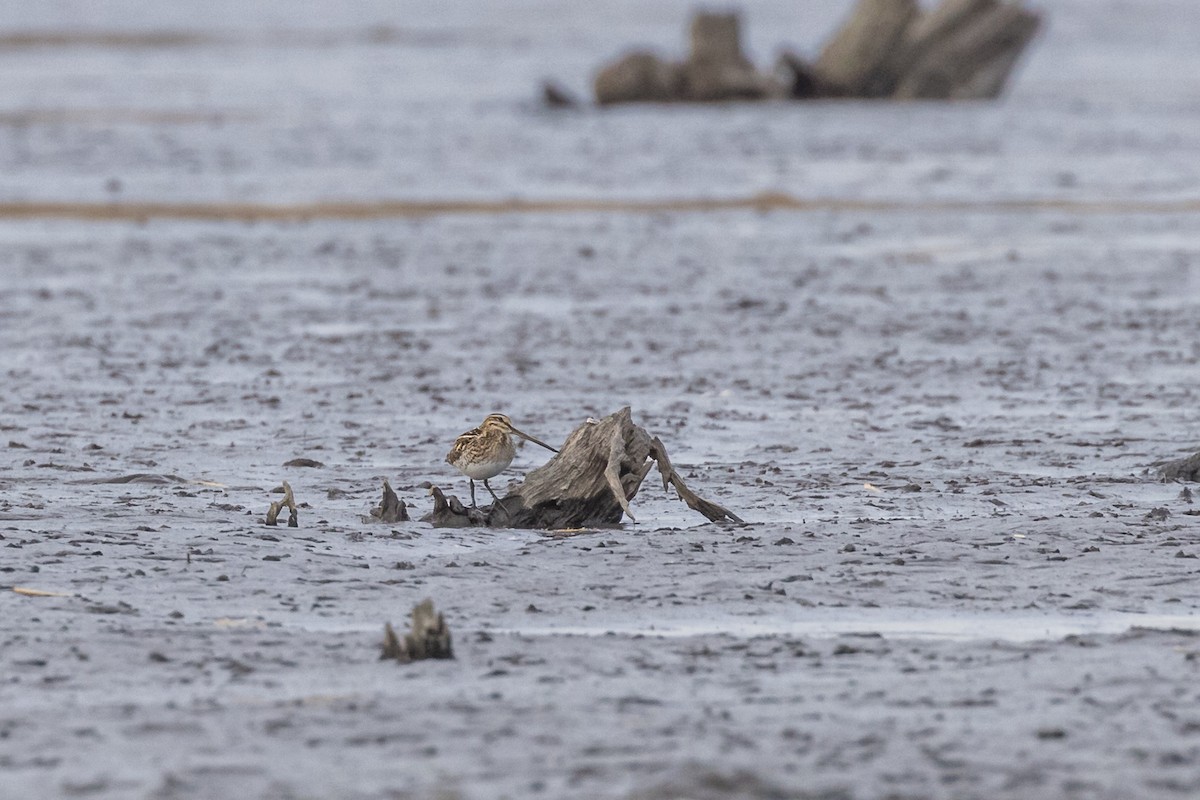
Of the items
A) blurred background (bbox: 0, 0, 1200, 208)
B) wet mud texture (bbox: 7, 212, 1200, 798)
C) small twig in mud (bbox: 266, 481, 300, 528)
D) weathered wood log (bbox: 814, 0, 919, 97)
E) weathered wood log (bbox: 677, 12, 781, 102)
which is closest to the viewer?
wet mud texture (bbox: 7, 212, 1200, 798)

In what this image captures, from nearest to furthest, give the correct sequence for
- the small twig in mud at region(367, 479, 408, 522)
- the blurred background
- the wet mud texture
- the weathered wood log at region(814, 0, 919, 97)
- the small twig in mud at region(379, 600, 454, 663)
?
1. the wet mud texture
2. the small twig in mud at region(379, 600, 454, 663)
3. the small twig in mud at region(367, 479, 408, 522)
4. the blurred background
5. the weathered wood log at region(814, 0, 919, 97)

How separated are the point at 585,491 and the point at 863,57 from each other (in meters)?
33.2

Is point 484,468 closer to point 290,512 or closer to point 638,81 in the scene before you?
point 290,512

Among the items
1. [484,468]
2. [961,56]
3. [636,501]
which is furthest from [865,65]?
[484,468]

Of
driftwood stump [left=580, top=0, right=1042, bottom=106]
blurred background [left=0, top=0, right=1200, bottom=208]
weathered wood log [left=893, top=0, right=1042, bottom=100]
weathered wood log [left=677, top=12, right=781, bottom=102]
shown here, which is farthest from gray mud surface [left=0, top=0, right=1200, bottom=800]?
weathered wood log [left=893, top=0, right=1042, bottom=100]

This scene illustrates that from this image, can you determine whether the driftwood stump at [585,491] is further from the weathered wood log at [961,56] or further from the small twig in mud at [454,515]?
the weathered wood log at [961,56]

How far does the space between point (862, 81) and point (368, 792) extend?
36.8 metres

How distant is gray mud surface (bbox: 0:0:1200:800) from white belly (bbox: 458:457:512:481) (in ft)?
1.04

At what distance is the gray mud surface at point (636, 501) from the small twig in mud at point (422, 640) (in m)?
0.07

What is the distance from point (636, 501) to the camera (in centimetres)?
982

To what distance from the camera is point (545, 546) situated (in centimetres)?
869

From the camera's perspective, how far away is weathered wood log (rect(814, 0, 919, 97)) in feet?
135

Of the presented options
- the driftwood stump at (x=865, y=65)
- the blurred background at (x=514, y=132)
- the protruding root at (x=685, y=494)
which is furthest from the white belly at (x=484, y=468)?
the driftwood stump at (x=865, y=65)

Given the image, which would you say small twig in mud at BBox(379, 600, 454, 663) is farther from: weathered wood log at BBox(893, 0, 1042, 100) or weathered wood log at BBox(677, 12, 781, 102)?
weathered wood log at BBox(893, 0, 1042, 100)
